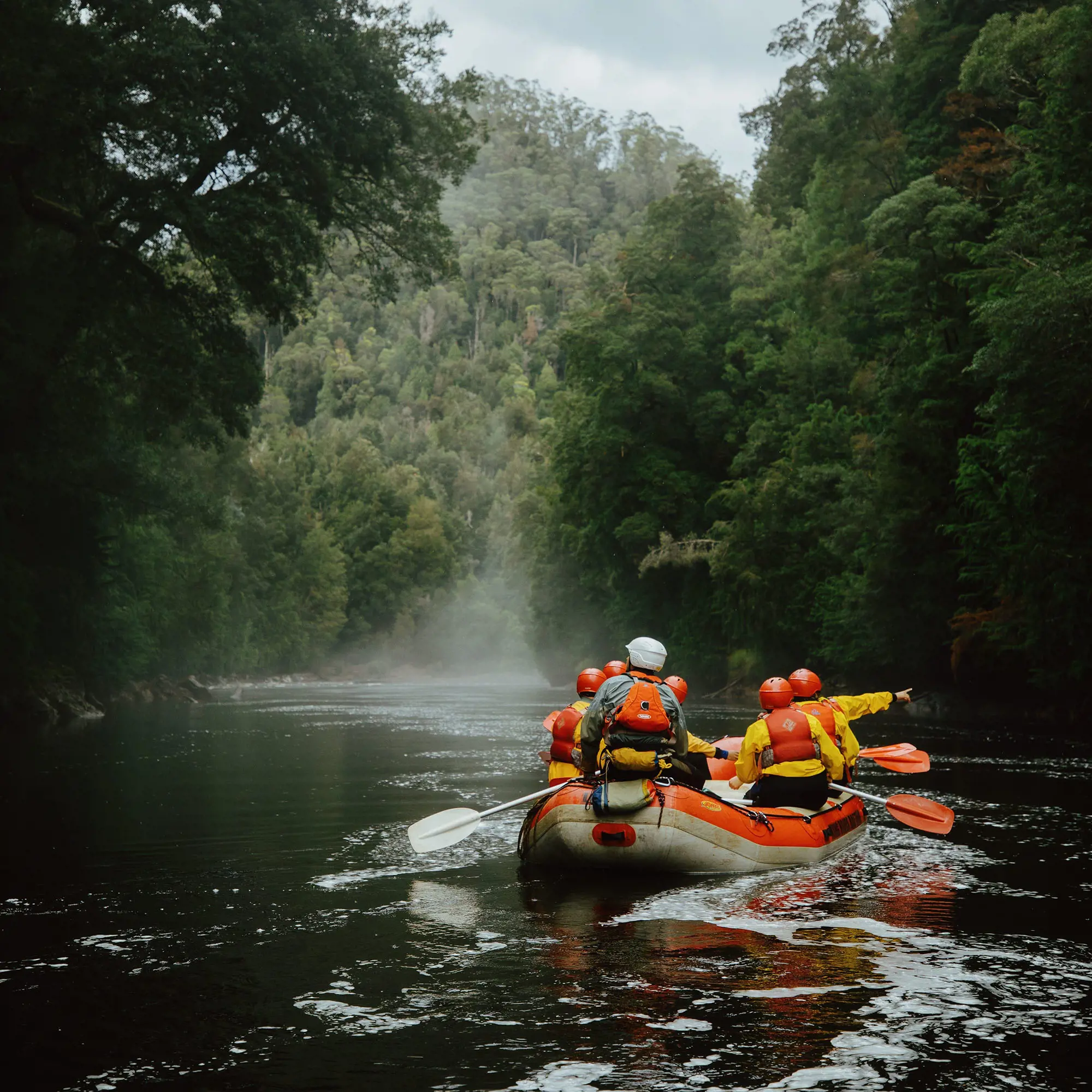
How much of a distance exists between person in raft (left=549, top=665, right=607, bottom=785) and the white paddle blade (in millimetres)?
800

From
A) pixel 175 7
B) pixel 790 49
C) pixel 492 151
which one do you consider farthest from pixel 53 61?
pixel 492 151

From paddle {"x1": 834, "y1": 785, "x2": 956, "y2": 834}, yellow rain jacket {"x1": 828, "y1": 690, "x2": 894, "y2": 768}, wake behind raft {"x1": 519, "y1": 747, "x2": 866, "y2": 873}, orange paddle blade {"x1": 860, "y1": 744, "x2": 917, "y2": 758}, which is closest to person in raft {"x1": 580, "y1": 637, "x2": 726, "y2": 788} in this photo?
wake behind raft {"x1": 519, "y1": 747, "x2": 866, "y2": 873}

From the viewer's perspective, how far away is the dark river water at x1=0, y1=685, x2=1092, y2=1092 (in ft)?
18.4

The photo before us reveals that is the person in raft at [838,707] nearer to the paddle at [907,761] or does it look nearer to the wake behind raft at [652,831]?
the paddle at [907,761]

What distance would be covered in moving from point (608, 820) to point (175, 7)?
54.9ft

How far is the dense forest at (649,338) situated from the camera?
869 inches

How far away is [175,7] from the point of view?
21.6m

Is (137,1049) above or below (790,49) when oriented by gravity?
below

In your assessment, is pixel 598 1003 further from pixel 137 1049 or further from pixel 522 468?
pixel 522 468

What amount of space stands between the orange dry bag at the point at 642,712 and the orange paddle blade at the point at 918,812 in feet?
9.04

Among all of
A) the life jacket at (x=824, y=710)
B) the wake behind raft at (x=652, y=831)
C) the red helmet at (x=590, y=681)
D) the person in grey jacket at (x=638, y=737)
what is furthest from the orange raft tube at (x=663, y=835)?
the red helmet at (x=590, y=681)

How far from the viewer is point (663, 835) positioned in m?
10.1

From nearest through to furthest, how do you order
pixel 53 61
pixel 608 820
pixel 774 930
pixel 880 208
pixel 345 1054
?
pixel 345 1054
pixel 774 930
pixel 608 820
pixel 53 61
pixel 880 208

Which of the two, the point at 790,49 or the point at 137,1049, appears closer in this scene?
the point at 137,1049
